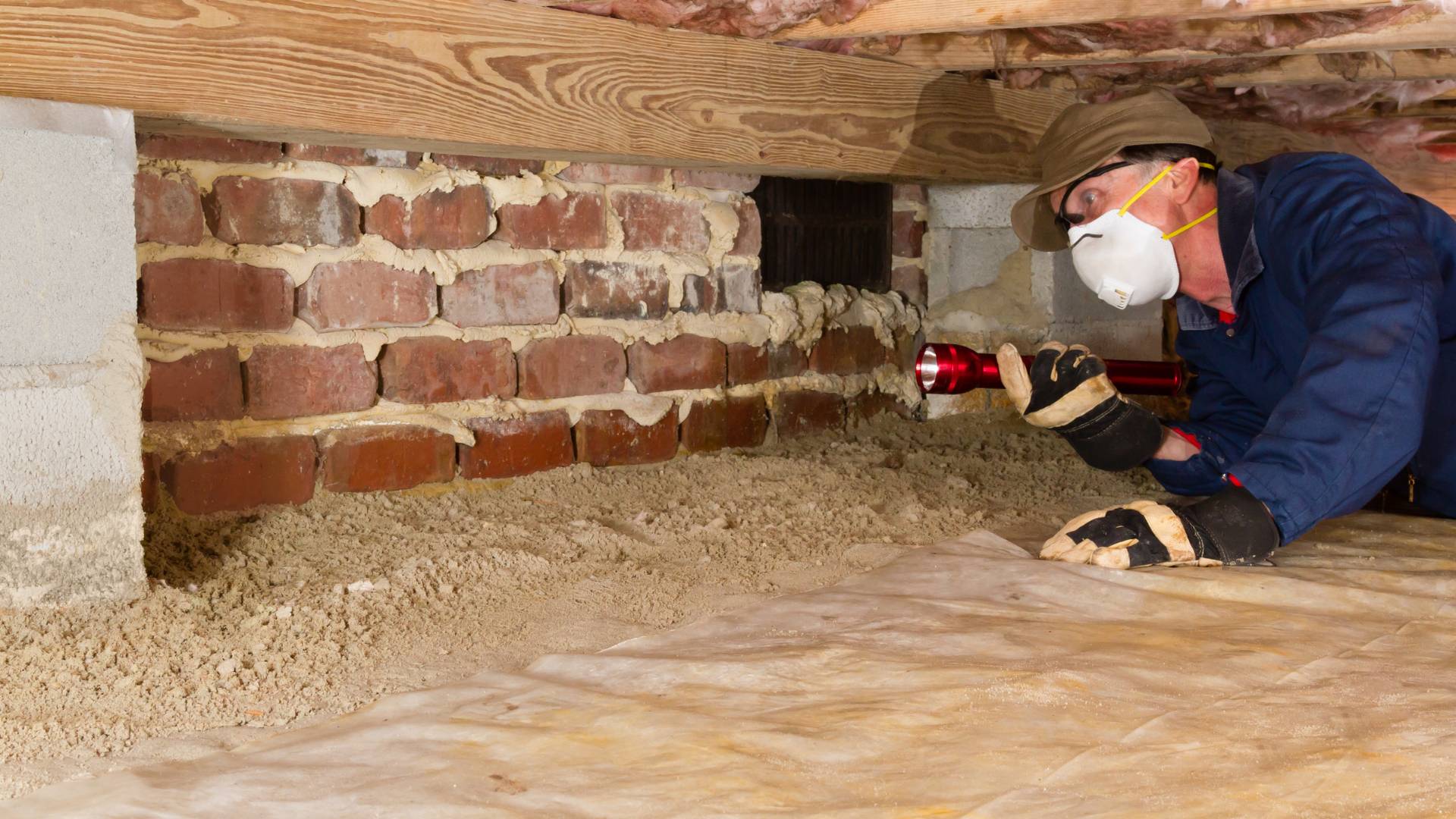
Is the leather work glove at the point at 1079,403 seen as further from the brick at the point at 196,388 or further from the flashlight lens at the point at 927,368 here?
the brick at the point at 196,388

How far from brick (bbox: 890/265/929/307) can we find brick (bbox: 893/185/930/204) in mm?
158

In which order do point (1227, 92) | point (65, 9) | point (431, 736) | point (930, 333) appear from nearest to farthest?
point (431, 736) → point (65, 9) → point (1227, 92) → point (930, 333)

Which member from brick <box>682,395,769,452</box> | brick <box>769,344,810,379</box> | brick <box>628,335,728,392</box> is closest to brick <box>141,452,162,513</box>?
brick <box>628,335,728,392</box>

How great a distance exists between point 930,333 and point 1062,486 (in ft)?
2.39

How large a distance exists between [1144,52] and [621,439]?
45.5 inches

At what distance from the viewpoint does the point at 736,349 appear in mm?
2373

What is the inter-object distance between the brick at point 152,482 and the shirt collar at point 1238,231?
5.34 feet

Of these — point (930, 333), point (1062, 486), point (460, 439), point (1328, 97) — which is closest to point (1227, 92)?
point (1328, 97)

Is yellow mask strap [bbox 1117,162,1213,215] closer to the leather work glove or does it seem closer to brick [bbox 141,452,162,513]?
the leather work glove

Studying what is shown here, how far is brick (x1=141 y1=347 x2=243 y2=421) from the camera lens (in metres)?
1.64

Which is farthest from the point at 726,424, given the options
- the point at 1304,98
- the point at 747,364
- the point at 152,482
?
the point at 1304,98

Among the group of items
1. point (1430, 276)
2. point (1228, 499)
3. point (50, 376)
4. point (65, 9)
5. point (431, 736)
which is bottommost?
point (431, 736)

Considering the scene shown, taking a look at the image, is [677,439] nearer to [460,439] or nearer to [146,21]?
[460,439]

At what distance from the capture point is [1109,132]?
1.89m
